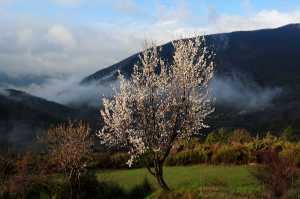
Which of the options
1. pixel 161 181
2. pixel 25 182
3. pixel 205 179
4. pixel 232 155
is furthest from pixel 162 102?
pixel 232 155

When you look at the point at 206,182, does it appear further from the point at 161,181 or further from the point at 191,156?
the point at 191,156

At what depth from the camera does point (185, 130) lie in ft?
102

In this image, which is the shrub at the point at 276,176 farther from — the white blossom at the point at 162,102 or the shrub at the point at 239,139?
the shrub at the point at 239,139

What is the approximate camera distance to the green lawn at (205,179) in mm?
33188

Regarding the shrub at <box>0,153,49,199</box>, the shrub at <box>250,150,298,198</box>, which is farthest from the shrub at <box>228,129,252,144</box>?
the shrub at <box>250,150,298,198</box>

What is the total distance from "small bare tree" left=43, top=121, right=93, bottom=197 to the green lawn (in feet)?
16.0

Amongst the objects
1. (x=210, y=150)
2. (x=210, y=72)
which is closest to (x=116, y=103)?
(x=210, y=72)

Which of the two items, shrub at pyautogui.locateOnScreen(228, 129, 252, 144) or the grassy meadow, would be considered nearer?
the grassy meadow

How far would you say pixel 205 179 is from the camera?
129ft

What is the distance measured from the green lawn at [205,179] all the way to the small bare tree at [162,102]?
4.09 metres

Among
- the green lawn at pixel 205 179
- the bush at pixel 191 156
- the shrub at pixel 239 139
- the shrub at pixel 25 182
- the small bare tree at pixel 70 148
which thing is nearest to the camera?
the green lawn at pixel 205 179

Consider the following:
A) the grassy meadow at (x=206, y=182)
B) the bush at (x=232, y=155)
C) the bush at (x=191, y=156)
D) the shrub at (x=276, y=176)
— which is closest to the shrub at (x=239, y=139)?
the bush at (x=191, y=156)

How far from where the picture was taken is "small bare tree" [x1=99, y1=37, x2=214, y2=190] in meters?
30.3

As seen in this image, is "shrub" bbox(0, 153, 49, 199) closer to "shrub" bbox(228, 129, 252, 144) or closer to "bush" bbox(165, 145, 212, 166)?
"bush" bbox(165, 145, 212, 166)
